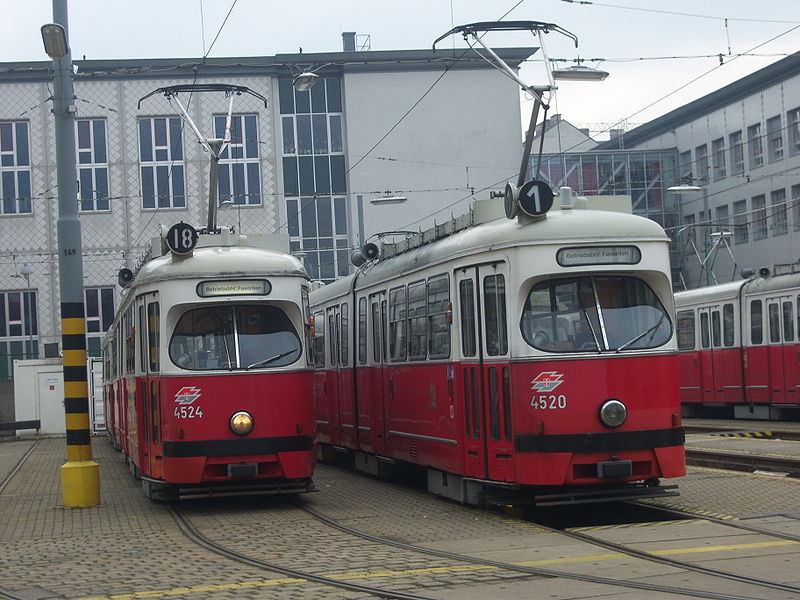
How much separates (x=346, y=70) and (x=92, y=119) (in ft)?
32.0

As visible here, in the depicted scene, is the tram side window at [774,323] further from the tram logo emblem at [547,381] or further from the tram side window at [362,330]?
the tram logo emblem at [547,381]

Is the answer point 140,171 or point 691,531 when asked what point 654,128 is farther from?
point 691,531

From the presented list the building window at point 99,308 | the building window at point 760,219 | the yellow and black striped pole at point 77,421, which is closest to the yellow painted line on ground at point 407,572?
the yellow and black striped pole at point 77,421

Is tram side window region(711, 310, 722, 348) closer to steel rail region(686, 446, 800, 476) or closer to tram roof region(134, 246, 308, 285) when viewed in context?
steel rail region(686, 446, 800, 476)

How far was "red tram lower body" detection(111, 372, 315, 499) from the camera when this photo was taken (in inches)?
546

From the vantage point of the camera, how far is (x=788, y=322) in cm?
2645

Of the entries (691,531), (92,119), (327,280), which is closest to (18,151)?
(92,119)

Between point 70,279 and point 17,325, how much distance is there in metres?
34.8

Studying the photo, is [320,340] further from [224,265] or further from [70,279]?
[224,265]

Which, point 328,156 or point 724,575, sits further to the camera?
point 328,156

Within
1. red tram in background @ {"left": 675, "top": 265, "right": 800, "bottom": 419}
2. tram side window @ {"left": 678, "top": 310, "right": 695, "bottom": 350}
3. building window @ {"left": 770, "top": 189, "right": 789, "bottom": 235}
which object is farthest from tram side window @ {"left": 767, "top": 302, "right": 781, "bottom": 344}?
building window @ {"left": 770, "top": 189, "right": 789, "bottom": 235}

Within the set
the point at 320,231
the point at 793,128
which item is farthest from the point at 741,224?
the point at 320,231

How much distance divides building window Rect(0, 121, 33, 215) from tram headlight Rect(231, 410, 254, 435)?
120 ft

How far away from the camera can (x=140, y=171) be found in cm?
4788
